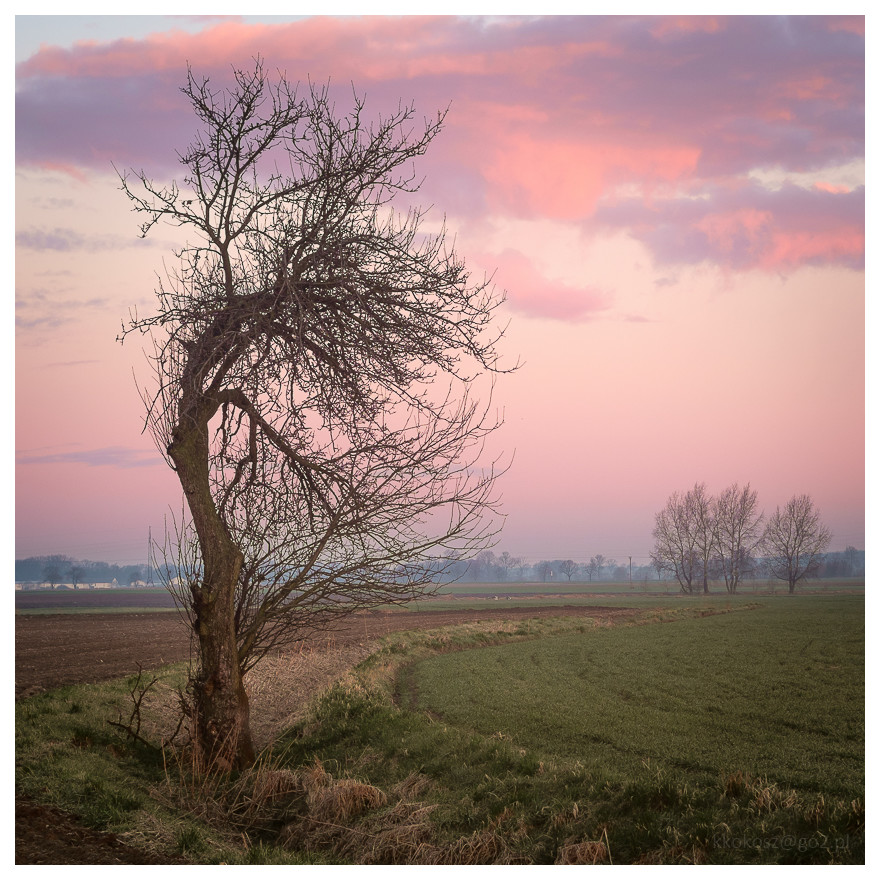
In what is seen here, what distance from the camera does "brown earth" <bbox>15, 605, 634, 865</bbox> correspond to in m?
7.34

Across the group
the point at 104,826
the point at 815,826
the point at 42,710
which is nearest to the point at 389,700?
the point at 42,710

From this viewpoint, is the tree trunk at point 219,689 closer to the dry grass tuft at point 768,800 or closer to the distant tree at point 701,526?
the dry grass tuft at point 768,800

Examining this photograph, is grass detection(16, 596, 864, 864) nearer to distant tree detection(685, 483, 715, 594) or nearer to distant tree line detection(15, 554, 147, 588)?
distant tree detection(685, 483, 715, 594)

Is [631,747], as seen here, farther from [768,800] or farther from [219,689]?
[219,689]

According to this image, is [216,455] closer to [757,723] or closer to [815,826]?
[815,826]

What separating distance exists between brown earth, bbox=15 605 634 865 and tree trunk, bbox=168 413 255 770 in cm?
186

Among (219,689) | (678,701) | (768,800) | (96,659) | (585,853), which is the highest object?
(219,689)

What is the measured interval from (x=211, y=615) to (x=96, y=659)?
22.3 meters

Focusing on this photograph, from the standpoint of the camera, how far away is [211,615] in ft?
33.3

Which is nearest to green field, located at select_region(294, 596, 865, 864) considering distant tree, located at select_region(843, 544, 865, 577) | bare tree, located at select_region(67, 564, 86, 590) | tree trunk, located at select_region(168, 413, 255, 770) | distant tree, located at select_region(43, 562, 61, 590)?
tree trunk, located at select_region(168, 413, 255, 770)

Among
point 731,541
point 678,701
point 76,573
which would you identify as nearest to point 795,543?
point 731,541

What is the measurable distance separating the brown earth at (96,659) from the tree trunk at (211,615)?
1861mm

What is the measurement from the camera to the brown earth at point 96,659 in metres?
7.34

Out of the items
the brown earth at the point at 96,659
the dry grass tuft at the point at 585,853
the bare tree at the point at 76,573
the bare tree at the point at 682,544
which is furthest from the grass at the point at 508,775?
the bare tree at the point at 76,573
